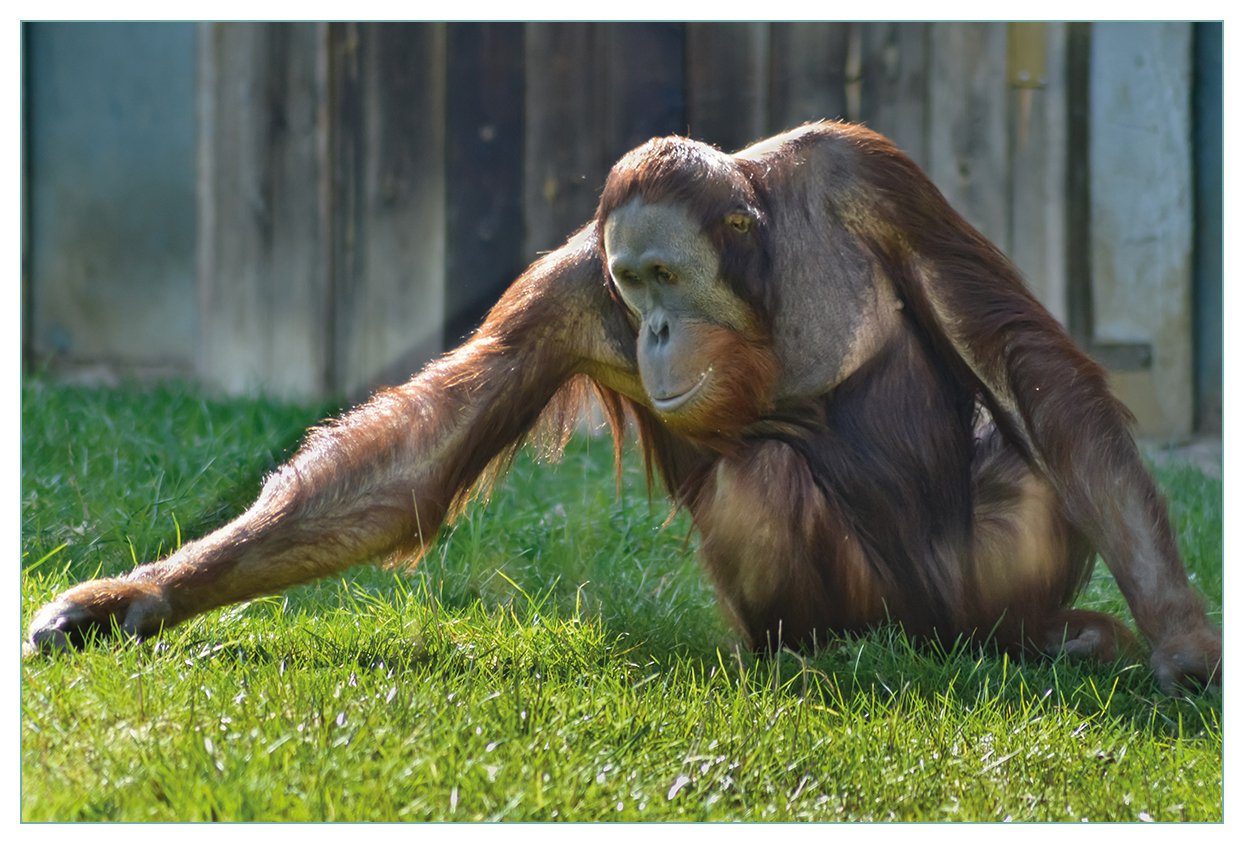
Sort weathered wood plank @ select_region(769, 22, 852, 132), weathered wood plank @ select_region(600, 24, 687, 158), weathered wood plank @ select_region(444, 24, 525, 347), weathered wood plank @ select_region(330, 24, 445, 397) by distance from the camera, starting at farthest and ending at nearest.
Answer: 1. weathered wood plank @ select_region(330, 24, 445, 397)
2. weathered wood plank @ select_region(444, 24, 525, 347)
3. weathered wood plank @ select_region(600, 24, 687, 158)
4. weathered wood plank @ select_region(769, 22, 852, 132)

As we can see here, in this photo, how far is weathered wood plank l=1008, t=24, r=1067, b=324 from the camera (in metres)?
5.17

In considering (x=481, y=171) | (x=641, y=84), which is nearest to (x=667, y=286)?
(x=641, y=84)

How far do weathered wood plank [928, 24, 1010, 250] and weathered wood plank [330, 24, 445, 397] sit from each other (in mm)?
1892

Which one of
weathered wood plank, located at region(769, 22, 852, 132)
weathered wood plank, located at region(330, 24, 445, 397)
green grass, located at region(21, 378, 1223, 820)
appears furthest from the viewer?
weathered wood plank, located at region(330, 24, 445, 397)

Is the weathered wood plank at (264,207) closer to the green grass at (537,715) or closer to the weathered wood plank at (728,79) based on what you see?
the weathered wood plank at (728,79)

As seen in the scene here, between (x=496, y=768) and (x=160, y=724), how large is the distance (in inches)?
22.4

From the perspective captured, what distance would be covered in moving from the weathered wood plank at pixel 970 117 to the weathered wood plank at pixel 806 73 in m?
0.35

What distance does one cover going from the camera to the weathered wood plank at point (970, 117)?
5.11m

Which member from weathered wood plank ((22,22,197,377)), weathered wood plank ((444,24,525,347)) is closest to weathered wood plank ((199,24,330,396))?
weathered wood plank ((22,22,197,377))

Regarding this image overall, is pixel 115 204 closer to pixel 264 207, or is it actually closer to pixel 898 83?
pixel 264 207

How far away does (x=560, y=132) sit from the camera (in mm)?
5828

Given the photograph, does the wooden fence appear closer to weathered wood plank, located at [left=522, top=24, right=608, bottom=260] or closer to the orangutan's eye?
weathered wood plank, located at [left=522, top=24, right=608, bottom=260]

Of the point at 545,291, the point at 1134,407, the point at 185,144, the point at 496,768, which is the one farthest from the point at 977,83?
the point at 496,768

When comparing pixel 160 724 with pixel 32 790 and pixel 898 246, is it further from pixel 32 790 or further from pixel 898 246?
pixel 898 246
